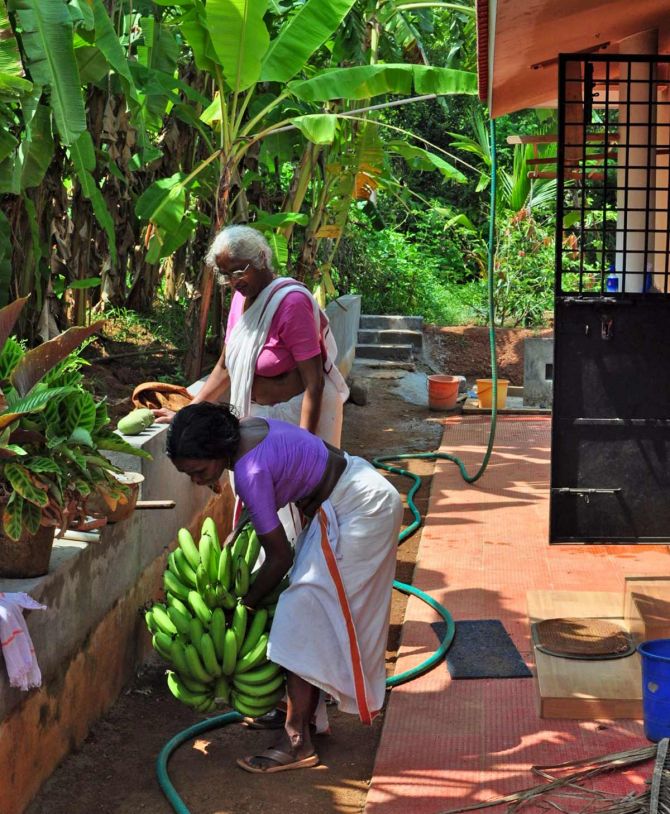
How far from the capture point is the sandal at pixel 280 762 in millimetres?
4250

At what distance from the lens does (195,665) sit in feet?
13.6

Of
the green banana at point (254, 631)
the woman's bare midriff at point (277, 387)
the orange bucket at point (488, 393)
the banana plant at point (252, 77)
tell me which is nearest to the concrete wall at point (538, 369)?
the orange bucket at point (488, 393)

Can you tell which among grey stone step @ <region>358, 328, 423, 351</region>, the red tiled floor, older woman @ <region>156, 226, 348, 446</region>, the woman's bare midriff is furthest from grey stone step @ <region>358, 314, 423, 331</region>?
the woman's bare midriff

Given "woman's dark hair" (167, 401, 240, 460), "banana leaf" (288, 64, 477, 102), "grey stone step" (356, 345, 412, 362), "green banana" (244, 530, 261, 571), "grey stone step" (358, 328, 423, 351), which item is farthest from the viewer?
"grey stone step" (358, 328, 423, 351)

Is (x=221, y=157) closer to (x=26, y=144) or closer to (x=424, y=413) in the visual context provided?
(x=26, y=144)

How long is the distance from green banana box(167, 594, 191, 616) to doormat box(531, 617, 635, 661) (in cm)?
172

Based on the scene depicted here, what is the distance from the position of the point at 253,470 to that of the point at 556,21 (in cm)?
249

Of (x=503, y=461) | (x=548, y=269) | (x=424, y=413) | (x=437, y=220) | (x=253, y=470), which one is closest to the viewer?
(x=253, y=470)

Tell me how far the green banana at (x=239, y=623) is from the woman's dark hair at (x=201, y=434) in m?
0.73

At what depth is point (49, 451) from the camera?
13.5ft

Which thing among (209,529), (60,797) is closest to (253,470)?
(209,529)

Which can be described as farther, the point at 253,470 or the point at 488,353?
the point at 488,353

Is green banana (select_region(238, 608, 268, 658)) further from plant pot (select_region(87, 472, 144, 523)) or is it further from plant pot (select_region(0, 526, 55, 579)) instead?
plant pot (select_region(0, 526, 55, 579))

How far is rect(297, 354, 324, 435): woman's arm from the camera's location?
485 cm
